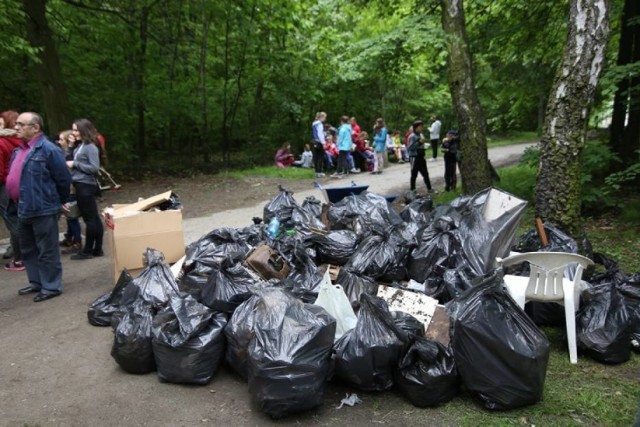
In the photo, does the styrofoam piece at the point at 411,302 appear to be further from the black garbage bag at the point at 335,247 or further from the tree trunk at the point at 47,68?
the tree trunk at the point at 47,68

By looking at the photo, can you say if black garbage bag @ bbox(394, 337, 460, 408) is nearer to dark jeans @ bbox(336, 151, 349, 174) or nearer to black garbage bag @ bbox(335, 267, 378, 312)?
black garbage bag @ bbox(335, 267, 378, 312)

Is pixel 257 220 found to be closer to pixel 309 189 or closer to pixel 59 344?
pixel 59 344

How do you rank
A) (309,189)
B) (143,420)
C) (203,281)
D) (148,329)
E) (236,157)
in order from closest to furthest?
(143,420), (148,329), (203,281), (309,189), (236,157)

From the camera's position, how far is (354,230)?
5391 mm

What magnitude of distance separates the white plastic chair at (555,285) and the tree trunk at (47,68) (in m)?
9.98

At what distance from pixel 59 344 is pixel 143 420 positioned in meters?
1.43

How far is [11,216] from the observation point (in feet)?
17.1

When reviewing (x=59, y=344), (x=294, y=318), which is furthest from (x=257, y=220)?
(x=294, y=318)

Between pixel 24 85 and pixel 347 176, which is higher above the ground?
pixel 24 85

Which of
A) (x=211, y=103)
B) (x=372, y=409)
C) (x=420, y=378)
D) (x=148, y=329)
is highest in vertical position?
(x=211, y=103)

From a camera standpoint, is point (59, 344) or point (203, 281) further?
point (203, 281)

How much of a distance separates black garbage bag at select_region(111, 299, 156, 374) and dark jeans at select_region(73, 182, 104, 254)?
2.86 metres

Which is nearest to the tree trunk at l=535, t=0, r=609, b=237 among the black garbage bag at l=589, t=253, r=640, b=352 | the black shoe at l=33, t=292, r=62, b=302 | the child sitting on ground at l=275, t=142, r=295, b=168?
the black garbage bag at l=589, t=253, r=640, b=352

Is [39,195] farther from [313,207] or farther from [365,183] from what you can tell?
[365,183]
